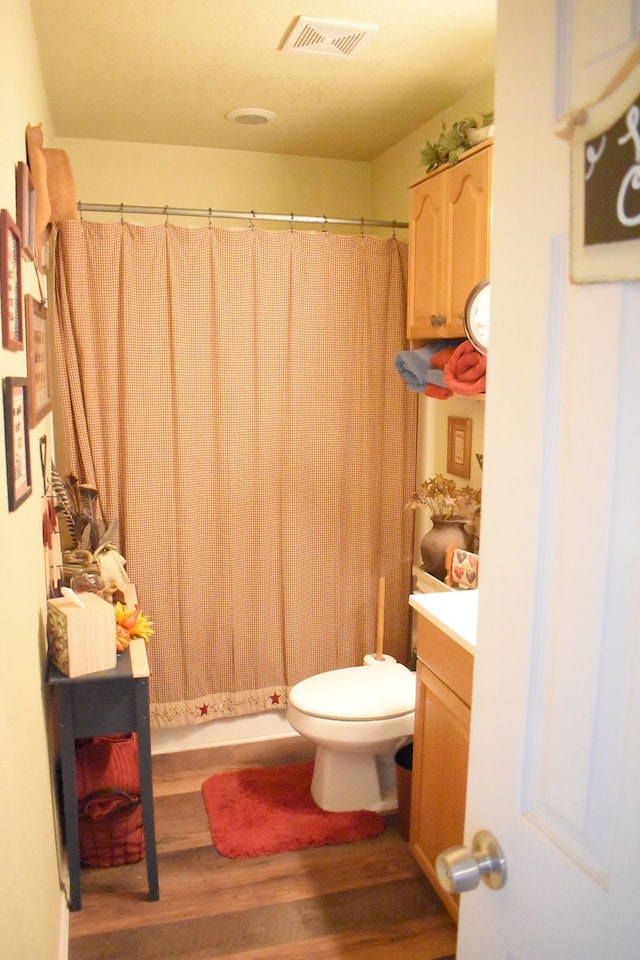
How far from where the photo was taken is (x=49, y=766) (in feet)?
6.00

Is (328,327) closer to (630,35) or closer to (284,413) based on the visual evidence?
(284,413)

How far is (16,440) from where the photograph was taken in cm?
134

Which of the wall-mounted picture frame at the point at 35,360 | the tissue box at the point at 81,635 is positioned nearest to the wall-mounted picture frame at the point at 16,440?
the wall-mounted picture frame at the point at 35,360

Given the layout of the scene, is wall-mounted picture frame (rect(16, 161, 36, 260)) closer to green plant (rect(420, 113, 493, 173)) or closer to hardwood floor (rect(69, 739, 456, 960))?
green plant (rect(420, 113, 493, 173))

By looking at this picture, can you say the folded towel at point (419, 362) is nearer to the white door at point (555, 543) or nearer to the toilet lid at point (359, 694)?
the toilet lid at point (359, 694)

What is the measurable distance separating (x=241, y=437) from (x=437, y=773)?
1.42 m

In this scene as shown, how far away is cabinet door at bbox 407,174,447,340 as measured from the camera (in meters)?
2.30

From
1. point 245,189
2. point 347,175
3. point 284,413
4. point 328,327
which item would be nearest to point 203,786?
point 284,413

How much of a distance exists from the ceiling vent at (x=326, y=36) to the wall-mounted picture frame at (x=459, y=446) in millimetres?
1261

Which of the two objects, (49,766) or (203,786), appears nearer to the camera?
(49,766)

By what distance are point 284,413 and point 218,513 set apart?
0.47 meters

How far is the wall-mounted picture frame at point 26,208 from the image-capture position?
1478mm

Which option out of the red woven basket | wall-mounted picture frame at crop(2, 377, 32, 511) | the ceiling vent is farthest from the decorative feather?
the ceiling vent

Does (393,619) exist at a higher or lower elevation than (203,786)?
higher
